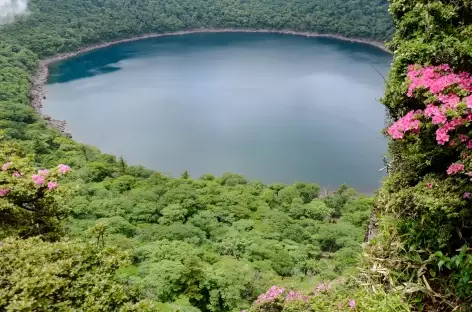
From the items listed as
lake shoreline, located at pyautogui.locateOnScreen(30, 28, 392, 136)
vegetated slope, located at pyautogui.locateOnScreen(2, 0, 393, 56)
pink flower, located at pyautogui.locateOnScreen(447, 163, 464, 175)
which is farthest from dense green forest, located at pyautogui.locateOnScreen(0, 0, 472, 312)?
vegetated slope, located at pyautogui.locateOnScreen(2, 0, 393, 56)

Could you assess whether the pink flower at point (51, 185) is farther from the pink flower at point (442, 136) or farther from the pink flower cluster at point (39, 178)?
the pink flower at point (442, 136)

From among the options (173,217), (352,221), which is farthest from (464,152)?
(352,221)

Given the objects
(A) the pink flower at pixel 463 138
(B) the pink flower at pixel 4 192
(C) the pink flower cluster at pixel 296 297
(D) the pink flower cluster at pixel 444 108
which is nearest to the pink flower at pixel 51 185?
(B) the pink flower at pixel 4 192

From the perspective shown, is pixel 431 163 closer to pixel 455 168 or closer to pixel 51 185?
pixel 455 168

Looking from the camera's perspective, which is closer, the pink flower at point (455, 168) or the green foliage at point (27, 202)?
the pink flower at point (455, 168)

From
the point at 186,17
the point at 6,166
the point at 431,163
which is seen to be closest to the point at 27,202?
the point at 6,166

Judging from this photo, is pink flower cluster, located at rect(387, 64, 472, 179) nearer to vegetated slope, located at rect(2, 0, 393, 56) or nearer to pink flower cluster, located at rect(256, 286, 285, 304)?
pink flower cluster, located at rect(256, 286, 285, 304)
